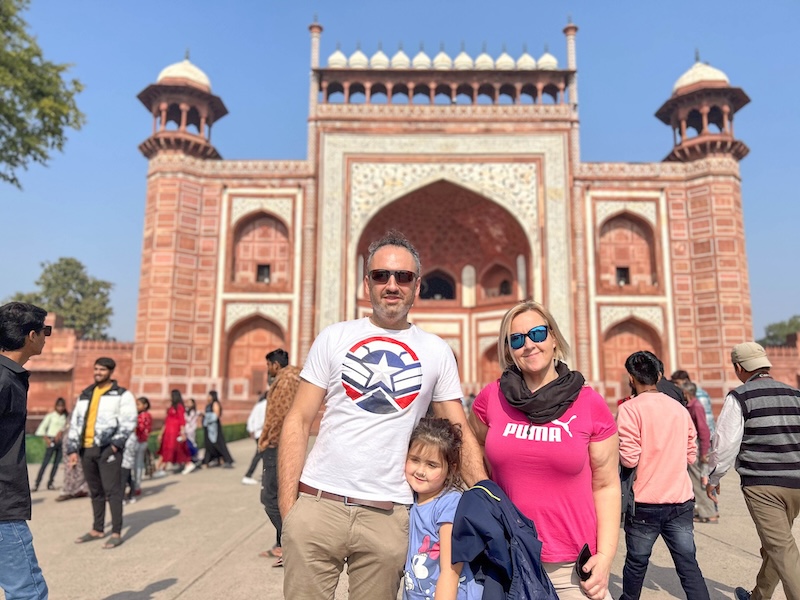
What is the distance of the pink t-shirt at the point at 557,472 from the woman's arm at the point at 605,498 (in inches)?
1.1

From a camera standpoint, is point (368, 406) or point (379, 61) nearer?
point (368, 406)

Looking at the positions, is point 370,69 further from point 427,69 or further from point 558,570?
point 558,570

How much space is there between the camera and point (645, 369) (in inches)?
130

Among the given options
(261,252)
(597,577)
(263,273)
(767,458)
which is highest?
(261,252)

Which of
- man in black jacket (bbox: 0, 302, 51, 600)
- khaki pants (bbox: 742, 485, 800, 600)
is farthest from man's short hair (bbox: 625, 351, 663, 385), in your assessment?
man in black jacket (bbox: 0, 302, 51, 600)

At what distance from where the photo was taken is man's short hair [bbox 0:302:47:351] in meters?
2.83

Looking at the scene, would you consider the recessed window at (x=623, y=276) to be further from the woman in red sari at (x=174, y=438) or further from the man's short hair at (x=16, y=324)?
the man's short hair at (x=16, y=324)

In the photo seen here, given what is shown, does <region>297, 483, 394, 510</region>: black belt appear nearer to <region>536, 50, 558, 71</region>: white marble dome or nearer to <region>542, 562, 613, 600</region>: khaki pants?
<region>542, 562, 613, 600</region>: khaki pants

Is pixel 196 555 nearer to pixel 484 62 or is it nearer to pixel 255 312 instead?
pixel 255 312

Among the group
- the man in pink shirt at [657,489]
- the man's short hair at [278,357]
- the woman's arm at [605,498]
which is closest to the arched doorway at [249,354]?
the man's short hair at [278,357]

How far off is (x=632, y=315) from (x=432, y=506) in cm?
2015

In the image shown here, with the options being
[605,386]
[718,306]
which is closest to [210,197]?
[605,386]

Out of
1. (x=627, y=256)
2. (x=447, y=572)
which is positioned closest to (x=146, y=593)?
(x=447, y=572)

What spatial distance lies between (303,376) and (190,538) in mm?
4238
